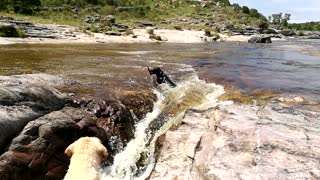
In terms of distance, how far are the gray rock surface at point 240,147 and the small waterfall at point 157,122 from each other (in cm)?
124

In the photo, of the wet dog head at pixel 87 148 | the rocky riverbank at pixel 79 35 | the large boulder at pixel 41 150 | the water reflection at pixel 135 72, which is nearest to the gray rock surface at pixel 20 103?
the large boulder at pixel 41 150

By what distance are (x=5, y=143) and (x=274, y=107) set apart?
766cm

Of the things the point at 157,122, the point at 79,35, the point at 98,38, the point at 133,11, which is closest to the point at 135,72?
the point at 157,122

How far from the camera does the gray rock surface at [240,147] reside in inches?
302

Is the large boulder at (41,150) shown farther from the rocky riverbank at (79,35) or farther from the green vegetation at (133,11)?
the green vegetation at (133,11)

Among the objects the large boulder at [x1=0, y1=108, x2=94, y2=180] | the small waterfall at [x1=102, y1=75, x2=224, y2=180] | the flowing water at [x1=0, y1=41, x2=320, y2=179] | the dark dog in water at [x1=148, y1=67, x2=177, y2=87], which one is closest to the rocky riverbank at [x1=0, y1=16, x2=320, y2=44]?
the flowing water at [x1=0, y1=41, x2=320, y2=179]

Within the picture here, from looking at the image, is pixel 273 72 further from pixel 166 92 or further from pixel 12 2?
pixel 12 2

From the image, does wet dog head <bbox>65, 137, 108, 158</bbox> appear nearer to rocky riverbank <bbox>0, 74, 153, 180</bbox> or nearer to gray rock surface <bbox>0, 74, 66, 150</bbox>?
rocky riverbank <bbox>0, 74, 153, 180</bbox>

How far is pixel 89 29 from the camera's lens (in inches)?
1953

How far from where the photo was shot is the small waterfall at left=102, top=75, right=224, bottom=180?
10.1 metres

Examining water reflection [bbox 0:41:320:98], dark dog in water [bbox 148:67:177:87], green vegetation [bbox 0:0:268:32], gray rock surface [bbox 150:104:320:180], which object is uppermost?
gray rock surface [bbox 150:104:320:180]

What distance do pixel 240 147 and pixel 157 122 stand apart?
185 inches

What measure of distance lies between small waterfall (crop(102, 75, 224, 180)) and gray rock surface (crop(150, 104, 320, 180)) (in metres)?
1.24

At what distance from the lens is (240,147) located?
27.9 ft
